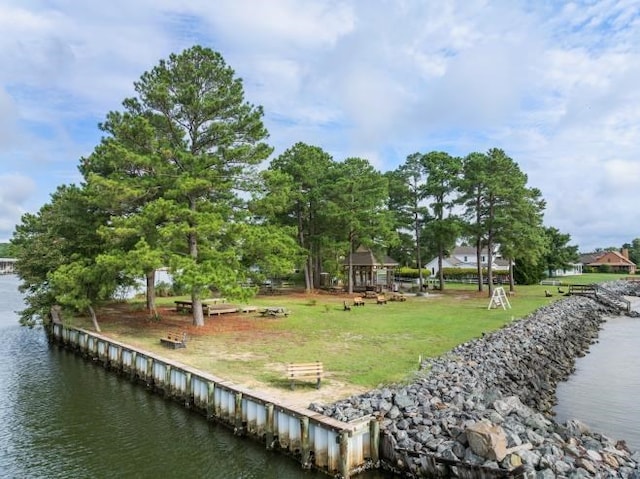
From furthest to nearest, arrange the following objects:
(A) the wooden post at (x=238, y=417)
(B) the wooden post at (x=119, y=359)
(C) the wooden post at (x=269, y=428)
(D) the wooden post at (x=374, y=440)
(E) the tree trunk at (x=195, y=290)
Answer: (E) the tree trunk at (x=195, y=290), (B) the wooden post at (x=119, y=359), (A) the wooden post at (x=238, y=417), (C) the wooden post at (x=269, y=428), (D) the wooden post at (x=374, y=440)

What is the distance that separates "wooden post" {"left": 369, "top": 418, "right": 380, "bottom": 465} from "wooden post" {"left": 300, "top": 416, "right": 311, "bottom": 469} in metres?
1.39

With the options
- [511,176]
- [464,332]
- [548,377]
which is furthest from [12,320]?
[511,176]

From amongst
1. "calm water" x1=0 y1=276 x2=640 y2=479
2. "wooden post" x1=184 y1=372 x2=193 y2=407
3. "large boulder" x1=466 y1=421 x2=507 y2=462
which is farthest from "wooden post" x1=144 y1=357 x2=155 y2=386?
"large boulder" x1=466 y1=421 x2=507 y2=462

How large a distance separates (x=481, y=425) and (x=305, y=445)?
3.80 metres

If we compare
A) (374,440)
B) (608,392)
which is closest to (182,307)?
(374,440)

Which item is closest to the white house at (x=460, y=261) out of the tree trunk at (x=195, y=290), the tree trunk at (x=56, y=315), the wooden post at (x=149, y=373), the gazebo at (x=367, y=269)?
the gazebo at (x=367, y=269)

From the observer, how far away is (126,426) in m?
13.0

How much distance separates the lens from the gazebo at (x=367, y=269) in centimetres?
4694

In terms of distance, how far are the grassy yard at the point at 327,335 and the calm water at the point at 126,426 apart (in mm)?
2256

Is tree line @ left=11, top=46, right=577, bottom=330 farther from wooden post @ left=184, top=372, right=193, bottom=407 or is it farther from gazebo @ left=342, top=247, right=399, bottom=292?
gazebo @ left=342, top=247, right=399, bottom=292

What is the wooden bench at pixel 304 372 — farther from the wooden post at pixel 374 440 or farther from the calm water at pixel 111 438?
the wooden post at pixel 374 440

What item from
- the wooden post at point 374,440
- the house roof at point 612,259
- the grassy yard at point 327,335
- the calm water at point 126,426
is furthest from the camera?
the house roof at point 612,259

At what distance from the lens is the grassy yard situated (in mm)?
15442

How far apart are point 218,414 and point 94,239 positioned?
51.4ft
